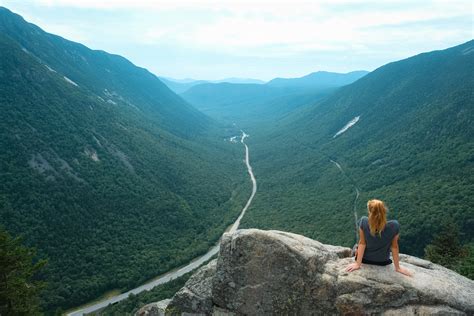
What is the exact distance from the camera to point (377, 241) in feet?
47.2

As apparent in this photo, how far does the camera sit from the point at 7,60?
149875 mm

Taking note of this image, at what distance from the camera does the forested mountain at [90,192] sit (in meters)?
94.6

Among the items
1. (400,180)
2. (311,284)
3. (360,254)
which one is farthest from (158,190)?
(360,254)

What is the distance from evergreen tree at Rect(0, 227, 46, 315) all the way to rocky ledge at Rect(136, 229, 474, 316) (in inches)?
771

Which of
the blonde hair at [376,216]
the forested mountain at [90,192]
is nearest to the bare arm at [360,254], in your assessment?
the blonde hair at [376,216]

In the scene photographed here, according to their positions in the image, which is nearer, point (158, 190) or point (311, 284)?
point (311, 284)

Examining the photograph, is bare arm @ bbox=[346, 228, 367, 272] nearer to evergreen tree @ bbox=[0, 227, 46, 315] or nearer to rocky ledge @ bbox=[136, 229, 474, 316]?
rocky ledge @ bbox=[136, 229, 474, 316]

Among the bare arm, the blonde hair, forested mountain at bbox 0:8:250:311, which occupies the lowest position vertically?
forested mountain at bbox 0:8:250:311

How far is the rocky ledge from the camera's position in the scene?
1355 centimetres

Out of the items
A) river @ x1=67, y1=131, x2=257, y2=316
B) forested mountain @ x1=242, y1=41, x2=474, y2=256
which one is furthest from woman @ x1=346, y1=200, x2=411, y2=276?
forested mountain @ x1=242, y1=41, x2=474, y2=256

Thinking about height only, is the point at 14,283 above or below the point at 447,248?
above

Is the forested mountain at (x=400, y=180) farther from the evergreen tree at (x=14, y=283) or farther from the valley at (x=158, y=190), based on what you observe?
the evergreen tree at (x=14, y=283)

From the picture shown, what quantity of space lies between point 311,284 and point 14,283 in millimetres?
25914

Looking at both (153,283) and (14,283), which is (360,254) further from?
(153,283)
